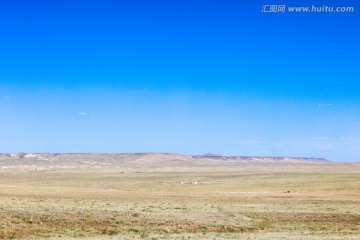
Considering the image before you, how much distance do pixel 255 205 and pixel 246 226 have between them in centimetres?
1301

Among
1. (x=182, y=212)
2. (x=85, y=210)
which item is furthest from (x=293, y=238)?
(x=85, y=210)

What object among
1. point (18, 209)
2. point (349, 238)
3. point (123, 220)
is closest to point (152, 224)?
point (123, 220)

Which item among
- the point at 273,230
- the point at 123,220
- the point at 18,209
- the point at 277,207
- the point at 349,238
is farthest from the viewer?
the point at 277,207

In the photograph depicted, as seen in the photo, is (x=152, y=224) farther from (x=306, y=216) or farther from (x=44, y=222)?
(x=306, y=216)

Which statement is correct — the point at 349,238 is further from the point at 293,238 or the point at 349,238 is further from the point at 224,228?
the point at 224,228

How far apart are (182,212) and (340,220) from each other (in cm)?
1126

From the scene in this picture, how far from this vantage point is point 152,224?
1371 inches

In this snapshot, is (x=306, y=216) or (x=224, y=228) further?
(x=306, y=216)

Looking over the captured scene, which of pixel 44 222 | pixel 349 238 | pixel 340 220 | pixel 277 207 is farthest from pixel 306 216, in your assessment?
pixel 44 222

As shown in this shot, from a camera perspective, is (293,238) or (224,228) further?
(224,228)

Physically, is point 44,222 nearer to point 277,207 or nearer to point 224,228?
point 224,228

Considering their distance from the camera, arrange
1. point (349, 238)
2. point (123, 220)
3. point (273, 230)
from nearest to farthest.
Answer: point (349, 238)
point (273, 230)
point (123, 220)

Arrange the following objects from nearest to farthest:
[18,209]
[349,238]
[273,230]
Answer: [349,238]
[273,230]
[18,209]

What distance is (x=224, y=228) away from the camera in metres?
34.2
